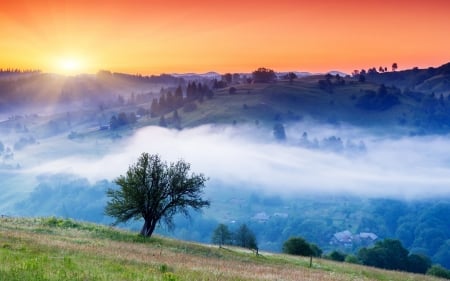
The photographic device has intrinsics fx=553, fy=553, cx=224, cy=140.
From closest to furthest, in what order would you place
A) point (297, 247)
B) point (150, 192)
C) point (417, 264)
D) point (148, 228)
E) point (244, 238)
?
point (150, 192) < point (148, 228) < point (297, 247) < point (417, 264) < point (244, 238)

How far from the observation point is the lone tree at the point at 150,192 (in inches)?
2408

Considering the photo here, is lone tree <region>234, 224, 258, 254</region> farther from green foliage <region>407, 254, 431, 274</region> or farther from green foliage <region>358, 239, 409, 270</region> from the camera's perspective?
green foliage <region>407, 254, 431, 274</region>

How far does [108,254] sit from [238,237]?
110 metres

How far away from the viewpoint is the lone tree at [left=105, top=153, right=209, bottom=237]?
61.2 meters

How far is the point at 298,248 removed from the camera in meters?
106

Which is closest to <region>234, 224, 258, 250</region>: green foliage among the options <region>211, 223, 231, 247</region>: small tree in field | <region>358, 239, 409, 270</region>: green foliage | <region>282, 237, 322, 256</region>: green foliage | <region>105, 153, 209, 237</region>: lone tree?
<region>211, 223, 231, 247</region>: small tree in field

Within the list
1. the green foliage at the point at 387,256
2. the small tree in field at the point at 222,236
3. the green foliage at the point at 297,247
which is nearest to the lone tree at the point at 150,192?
the green foliage at the point at 297,247

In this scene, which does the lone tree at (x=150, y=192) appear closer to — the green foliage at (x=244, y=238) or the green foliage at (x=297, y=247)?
the green foliage at (x=297, y=247)

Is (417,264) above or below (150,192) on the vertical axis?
below

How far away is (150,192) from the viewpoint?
61.5 m

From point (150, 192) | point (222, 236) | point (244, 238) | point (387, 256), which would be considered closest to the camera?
point (150, 192)

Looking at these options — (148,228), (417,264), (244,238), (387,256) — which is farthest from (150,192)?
(417,264)

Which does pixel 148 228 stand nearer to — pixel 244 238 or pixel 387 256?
pixel 387 256

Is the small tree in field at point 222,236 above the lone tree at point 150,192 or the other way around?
the other way around
